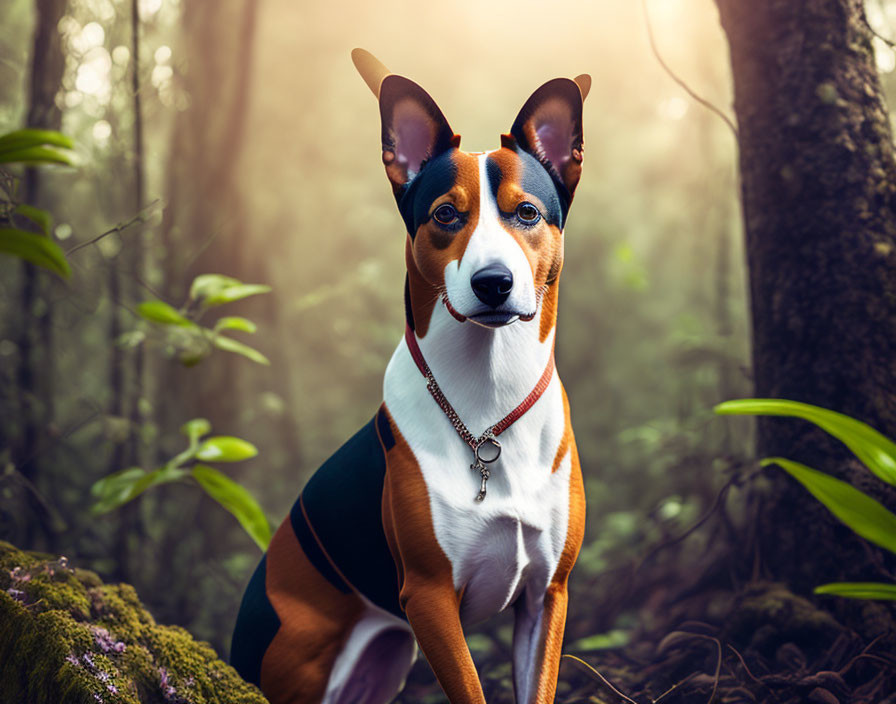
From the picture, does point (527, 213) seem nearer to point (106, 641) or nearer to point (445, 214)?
point (445, 214)

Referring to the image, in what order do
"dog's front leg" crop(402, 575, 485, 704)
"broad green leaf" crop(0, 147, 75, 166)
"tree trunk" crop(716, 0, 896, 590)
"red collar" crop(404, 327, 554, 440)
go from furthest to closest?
"tree trunk" crop(716, 0, 896, 590) → "broad green leaf" crop(0, 147, 75, 166) → "red collar" crop(404, 327, 554, 440) → "dog's front leg" crop(402, 575, 485, 704)

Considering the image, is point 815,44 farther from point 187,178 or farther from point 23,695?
point 187,178

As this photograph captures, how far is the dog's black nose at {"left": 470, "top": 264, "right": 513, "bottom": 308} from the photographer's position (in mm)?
1513

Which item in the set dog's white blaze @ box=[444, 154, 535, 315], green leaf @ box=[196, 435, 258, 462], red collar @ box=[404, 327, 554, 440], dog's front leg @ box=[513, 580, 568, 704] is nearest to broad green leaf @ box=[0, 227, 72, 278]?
green leaf @ box=[196, 435, 258, 462]

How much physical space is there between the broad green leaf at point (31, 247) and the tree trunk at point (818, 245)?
7.70ft

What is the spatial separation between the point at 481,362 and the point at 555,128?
63 centimetres

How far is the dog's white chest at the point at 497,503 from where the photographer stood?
1670mm

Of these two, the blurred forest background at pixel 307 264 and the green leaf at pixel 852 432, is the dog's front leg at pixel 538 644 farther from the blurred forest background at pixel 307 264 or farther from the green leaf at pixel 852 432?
the blurred forest background at pixel 307 264

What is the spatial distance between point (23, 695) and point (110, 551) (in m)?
2.66

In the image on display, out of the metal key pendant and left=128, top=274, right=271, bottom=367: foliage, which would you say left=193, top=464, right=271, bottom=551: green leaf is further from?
the metal key pendant

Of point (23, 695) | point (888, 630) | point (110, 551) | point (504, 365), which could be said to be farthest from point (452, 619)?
point (110, 551)

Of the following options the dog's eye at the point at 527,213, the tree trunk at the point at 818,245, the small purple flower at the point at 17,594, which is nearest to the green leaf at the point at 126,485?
the small purple flower at the point at 17,594

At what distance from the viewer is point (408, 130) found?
1.80 m

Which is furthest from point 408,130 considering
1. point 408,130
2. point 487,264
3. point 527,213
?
point 487,264
